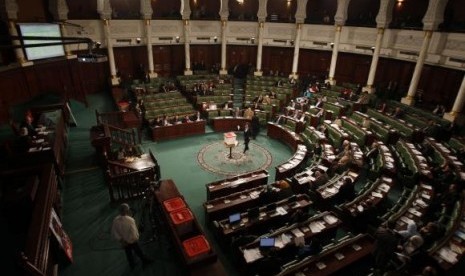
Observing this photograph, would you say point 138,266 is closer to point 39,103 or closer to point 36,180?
point 36,180

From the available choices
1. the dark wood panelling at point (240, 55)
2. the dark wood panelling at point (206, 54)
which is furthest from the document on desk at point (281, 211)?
the dark wood panelling at point (240, 55)

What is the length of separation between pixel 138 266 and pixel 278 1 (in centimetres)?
2302

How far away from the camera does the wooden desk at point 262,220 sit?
7910 millimetres

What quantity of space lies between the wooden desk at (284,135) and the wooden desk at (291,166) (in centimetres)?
151

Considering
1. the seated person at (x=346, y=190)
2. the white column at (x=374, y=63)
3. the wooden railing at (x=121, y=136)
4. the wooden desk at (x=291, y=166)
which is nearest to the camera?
the seated person at (x=346, y=190)

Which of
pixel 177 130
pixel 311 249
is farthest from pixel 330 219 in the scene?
pixel 177 130

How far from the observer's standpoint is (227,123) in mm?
16281

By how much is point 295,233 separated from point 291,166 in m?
3.94

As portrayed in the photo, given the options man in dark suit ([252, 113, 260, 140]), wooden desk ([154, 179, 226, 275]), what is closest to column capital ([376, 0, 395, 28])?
man in dark suit ([252, 113, 260, 140])

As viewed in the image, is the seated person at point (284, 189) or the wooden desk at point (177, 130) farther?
the wooden desk at point (177, 130)

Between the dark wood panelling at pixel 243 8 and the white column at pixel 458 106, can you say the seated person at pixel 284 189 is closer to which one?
the white column at pixel 458 106

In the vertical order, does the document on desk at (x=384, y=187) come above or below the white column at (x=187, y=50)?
below

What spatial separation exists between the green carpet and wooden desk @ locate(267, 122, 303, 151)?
0.33 m

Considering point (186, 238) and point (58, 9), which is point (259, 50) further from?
point (186, 238)
